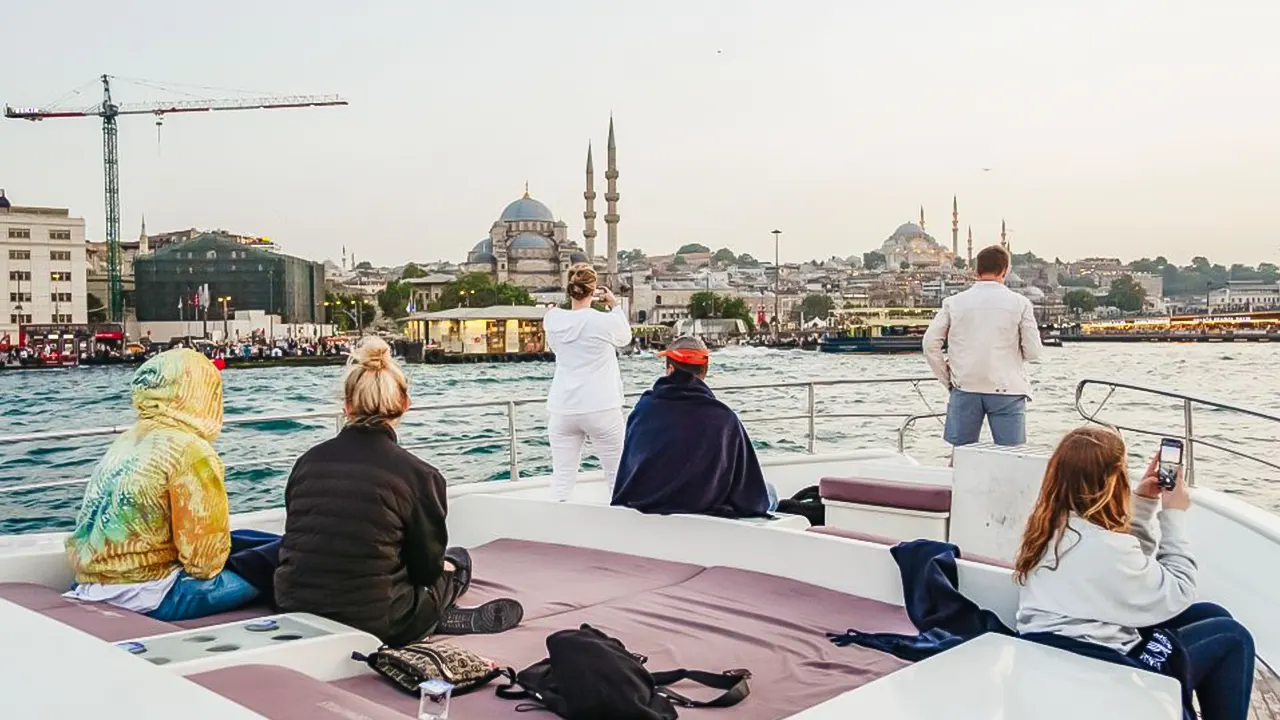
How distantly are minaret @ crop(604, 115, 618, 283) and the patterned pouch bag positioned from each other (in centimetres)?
7357

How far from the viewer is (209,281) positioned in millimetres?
71125

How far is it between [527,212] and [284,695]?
112211 millimetres

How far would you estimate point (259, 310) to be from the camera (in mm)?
71688

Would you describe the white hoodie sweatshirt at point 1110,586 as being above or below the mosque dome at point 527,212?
below

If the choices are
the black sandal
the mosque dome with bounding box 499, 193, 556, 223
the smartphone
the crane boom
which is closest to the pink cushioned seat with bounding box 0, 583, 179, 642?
the black sandal

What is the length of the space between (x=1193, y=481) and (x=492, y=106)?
64510 millimetres

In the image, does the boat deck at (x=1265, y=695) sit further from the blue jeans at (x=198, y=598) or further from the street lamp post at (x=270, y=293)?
the street lamp post at (x=270, y=293)

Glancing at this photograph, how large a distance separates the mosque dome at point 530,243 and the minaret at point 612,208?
25716 millimetres

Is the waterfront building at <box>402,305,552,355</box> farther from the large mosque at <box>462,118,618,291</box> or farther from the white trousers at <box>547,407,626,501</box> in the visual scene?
the white trousers at <box>547,407,626,501</box>

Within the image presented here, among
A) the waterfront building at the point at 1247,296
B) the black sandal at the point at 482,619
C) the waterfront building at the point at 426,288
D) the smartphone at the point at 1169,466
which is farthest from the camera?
the waterfront building at the point at 1247,296

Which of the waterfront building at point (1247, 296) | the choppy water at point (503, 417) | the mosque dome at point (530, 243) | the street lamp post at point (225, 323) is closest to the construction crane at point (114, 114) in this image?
the street lamp post at point (225, 323)

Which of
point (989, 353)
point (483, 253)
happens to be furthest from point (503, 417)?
point (483, 253)

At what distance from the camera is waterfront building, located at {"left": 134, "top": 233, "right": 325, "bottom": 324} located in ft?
232

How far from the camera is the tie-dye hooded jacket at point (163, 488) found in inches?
88.8
